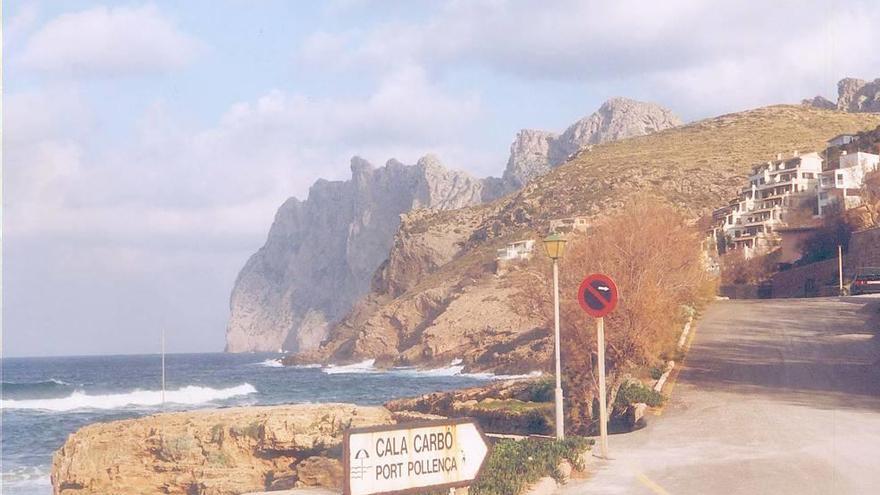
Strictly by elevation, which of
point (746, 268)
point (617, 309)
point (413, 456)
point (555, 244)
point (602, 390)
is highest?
point (555, 244)

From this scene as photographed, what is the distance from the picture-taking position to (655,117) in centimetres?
17212

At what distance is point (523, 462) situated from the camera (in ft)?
41.6

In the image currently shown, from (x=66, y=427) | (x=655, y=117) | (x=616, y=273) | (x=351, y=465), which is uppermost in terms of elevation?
(x=655, y=117)

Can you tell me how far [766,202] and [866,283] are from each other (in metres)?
29.8

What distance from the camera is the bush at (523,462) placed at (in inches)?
445

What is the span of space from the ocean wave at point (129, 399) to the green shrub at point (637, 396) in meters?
44.4

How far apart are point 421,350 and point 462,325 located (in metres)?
5.82

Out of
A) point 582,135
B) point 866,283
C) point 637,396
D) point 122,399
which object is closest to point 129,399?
point 122,399

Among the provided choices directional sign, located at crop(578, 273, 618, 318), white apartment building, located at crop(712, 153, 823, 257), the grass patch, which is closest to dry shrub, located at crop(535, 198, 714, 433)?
the grass patch

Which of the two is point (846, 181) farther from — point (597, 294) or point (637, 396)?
point (597, 294)

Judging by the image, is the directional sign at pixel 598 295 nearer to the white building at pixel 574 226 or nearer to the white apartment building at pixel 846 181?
the white building at pixel 574 226

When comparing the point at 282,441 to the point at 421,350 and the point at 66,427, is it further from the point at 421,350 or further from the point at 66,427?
the point at 421,350

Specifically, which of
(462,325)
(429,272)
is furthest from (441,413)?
(429,272)

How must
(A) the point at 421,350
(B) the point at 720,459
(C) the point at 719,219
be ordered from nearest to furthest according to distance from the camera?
(B) the point at 720,459 → (C) the point at 719,219 → (A) the point at 421,350
